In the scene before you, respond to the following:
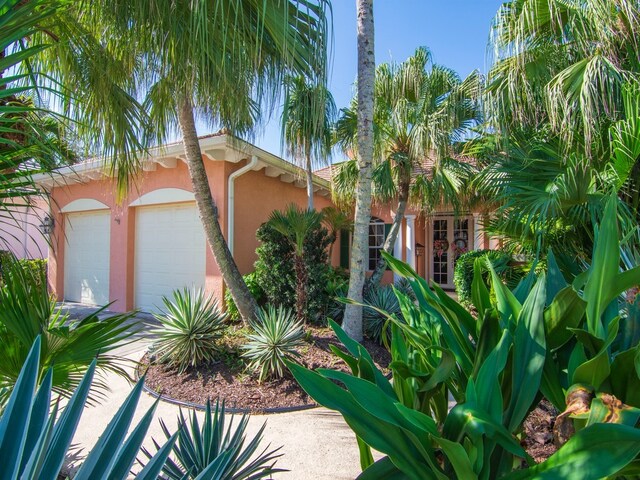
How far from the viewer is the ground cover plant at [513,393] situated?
3.77ft

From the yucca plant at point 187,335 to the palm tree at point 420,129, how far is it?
→ 3679mm

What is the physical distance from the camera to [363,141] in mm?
5418

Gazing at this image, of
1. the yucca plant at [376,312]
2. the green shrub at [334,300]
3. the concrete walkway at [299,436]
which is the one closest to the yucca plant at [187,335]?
the concrete walkway at [299,436]

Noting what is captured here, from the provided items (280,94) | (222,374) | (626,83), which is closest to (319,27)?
(280,94)

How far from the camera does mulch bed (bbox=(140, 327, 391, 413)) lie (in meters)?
4.60

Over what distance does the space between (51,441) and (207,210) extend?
525 centimetres

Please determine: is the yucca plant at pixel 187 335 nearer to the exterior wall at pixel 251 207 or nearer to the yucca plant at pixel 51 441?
the exterior wall at pixel 251 207

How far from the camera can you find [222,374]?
5.19 m

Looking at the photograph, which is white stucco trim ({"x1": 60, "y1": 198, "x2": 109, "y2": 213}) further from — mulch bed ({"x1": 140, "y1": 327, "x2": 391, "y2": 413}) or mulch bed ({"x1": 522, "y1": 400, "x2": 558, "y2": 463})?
mulch bed ({"x1": 522, "y1": 400, "x2": 558, "y2": 463})

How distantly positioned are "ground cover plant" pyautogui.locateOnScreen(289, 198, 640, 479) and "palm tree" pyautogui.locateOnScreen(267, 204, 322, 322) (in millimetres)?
5019

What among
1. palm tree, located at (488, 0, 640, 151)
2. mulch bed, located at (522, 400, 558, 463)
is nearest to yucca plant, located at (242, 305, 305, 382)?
mulch bed, located at (522, 400, 558, 463)

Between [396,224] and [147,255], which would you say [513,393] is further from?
[147,255]

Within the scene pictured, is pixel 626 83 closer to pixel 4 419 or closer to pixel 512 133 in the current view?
pixel 512 133

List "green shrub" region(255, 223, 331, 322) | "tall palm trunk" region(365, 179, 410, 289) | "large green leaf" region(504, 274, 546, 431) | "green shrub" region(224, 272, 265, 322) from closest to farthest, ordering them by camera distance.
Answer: "large green leaf" region(504, 274, 546, 431) < "green shrub" region(255, 223, 331, 322) < "green shrub" region(224, 272, 265, 322) < "tall palm trunk" region(365, 179, 410, 289)
